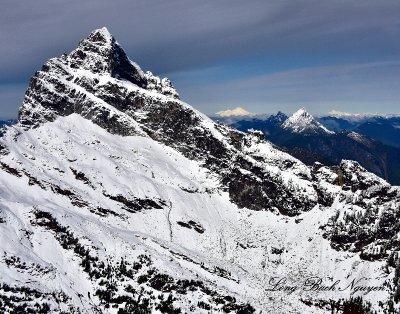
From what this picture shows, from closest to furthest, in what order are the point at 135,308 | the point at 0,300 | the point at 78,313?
the point at 0,300 → the point at 78,313 → the point at 135,308

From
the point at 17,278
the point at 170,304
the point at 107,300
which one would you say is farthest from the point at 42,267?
the point at 170,304

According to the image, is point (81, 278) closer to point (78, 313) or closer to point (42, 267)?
point (42, 267)

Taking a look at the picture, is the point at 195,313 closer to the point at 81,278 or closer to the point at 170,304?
the point at 170,304

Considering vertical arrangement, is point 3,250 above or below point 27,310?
above

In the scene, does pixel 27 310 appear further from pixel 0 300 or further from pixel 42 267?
pixel 42 267

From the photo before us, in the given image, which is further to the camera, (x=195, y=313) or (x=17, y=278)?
(x=195, y=313)

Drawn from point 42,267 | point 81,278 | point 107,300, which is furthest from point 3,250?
point 107,300

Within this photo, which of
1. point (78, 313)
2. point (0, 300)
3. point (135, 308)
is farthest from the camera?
point (135, 308)

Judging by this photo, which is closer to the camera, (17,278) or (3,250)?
→ (17,278)
